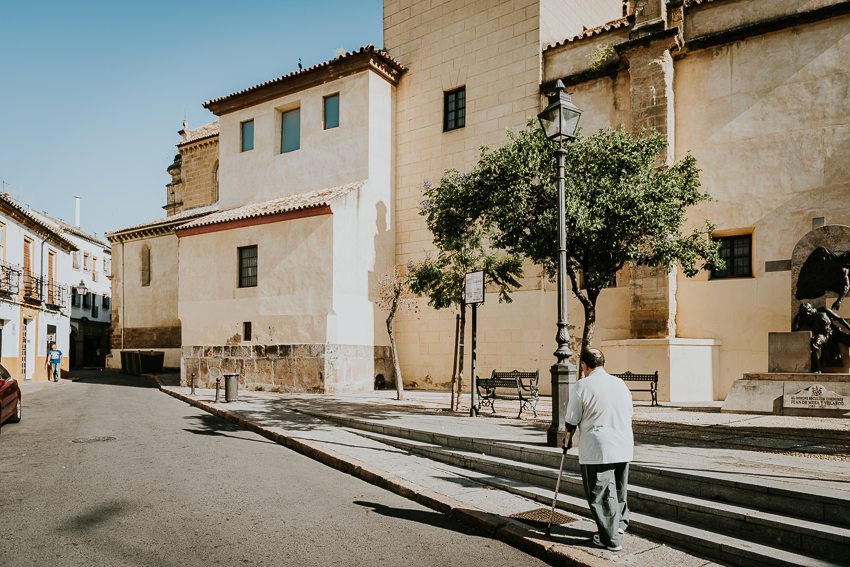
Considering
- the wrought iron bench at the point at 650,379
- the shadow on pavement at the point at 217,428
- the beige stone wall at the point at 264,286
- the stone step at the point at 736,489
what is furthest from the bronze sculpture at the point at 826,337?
the beige stone wall at the point at 264,286

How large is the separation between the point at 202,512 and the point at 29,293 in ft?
92.3

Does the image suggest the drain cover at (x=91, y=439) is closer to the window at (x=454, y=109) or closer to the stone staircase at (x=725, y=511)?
the stone staircase at (x=725, y=511)

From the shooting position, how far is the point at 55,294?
32.6 meters

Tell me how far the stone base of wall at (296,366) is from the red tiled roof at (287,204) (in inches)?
167

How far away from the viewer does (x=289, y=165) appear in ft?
72.9

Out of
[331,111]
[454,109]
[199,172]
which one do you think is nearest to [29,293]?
[199,172]

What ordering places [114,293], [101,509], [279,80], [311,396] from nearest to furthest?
[101,509]
[311,396]
[279,80]
[114,293]

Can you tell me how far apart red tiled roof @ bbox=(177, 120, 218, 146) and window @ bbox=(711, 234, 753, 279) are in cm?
2521

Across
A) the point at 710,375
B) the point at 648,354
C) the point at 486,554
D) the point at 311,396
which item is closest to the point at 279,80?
the point at 311,396

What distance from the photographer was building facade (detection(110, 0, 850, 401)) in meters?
15.1

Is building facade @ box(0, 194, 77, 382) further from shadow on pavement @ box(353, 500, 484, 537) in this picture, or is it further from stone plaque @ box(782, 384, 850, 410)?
stone plaque @ box(782, 384, 850, 410)

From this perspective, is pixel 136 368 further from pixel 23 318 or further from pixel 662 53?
pixel 662 53

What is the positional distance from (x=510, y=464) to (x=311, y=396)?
429 inches

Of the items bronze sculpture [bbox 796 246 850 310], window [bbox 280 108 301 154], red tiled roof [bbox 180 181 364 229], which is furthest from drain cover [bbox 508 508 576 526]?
window [bbox 280 108 301 154]
